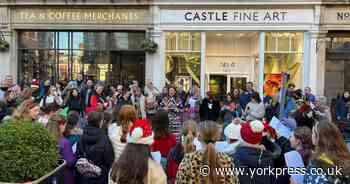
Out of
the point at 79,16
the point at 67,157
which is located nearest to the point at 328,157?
the point at 67,157

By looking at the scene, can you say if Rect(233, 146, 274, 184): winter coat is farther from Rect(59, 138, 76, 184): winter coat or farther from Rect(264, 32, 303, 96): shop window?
Rect(264, 32, 303, 96): shop window

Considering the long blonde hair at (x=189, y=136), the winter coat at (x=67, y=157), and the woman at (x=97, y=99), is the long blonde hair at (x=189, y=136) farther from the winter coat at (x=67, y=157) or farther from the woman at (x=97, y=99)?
the woman at (x=97, y=99)

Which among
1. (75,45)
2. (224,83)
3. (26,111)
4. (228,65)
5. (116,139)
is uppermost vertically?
(75,45)

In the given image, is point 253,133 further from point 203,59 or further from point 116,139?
point 203,59

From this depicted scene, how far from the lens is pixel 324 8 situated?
16.3 meters

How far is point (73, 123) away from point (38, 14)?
12750mm

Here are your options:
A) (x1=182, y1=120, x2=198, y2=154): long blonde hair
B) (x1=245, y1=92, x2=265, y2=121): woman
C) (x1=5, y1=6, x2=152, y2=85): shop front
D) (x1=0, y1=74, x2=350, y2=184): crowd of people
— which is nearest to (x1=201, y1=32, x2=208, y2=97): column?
(x1=5, y1=6, x2=152, y2=85): shop front

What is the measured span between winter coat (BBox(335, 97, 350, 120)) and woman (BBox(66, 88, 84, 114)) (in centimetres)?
784

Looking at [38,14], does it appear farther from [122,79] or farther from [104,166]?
[104,166]

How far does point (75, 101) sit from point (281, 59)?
26.7ft

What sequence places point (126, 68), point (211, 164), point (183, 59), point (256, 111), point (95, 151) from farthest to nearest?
point (126, 68) < point (183, 59) < point (256, 111) < point (95, 151) < point (211, 164)

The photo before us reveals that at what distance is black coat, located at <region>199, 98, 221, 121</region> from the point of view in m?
12.9

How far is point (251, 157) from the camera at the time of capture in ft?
15.0

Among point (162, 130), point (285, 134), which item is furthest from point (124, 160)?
point (285, 134)
